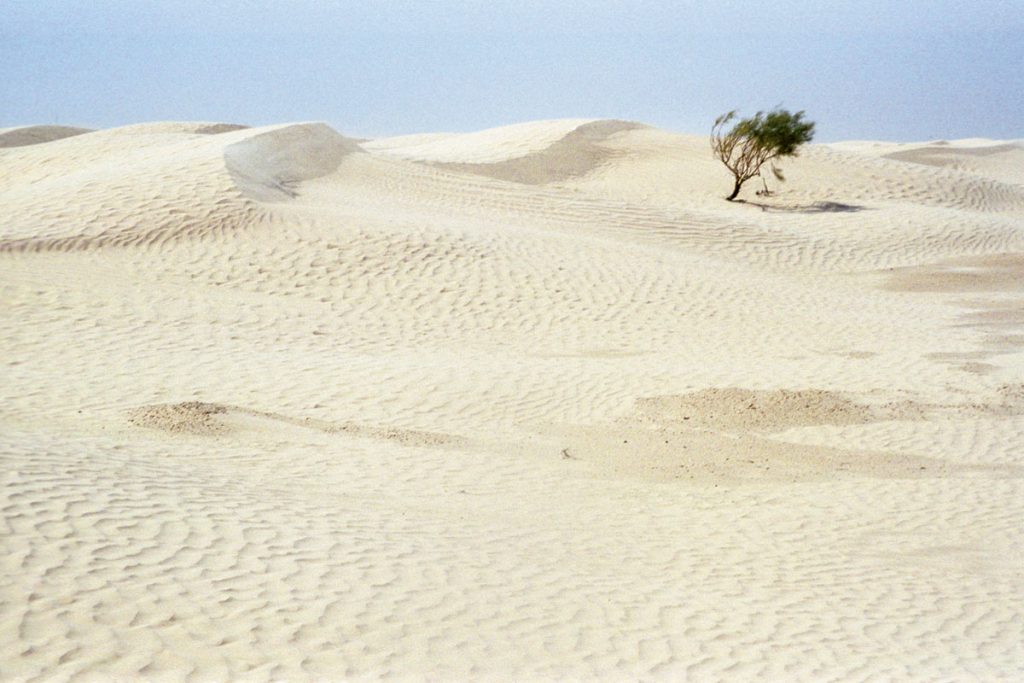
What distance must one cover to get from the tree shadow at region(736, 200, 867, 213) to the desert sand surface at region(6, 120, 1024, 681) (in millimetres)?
3187

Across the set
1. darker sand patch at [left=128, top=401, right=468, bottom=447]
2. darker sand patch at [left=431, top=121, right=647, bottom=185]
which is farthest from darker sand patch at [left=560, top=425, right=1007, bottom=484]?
darker sand patch at [left=431, top=121, right=647, bottom=185]

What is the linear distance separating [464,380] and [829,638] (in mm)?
5901

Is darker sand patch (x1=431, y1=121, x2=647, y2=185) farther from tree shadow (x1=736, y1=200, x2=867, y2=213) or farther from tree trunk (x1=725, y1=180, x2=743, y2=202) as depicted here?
tree shadow (x1=736, y1=200, x2=867, y2=213)

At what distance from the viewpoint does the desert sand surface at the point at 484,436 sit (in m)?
5.32

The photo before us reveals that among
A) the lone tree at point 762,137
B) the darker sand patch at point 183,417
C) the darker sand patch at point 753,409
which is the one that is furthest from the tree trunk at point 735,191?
the darker sand patch at point 183,417

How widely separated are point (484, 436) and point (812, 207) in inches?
703

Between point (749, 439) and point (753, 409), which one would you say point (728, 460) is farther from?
point (753, 409)

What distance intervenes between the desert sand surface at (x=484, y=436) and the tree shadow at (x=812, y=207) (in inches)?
125

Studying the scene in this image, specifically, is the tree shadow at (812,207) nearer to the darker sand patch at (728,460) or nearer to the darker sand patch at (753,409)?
the darker sand patch at (753,409)

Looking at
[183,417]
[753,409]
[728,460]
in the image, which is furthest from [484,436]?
[753,409]

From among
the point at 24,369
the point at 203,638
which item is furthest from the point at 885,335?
the point at 203,638

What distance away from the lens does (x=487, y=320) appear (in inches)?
545

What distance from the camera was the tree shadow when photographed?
2494 cm

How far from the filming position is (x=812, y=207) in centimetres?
2534
